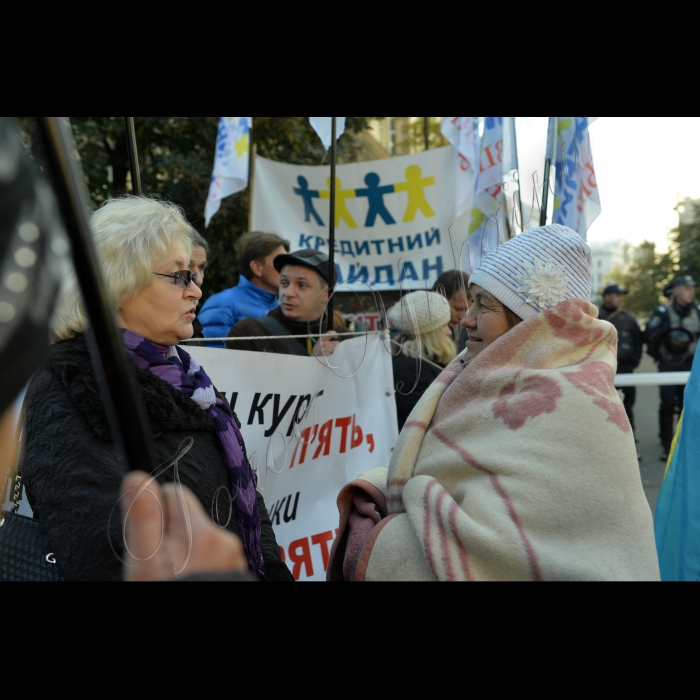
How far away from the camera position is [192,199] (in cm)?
804

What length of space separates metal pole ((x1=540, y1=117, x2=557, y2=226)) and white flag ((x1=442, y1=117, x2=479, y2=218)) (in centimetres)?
268

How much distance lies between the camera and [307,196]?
5.47 meters

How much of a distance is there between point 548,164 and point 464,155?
3032mm

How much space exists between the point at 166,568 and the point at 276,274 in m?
3.17

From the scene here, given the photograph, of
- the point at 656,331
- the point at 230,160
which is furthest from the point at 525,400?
the point at 656,331

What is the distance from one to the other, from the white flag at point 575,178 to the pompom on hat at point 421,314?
74cm

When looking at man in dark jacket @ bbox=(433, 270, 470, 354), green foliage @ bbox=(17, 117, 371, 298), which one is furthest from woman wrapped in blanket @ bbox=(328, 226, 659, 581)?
green foliage @ bbox=(17, 117, 371, 298)

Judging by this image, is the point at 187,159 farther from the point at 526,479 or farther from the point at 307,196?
the point at 526,479

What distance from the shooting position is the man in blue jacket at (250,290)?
387cm

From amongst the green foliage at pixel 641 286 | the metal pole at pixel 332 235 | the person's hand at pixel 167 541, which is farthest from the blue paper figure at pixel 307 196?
the green foliage at pixel 641 286

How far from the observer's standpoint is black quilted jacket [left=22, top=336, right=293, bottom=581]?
1.30 metres

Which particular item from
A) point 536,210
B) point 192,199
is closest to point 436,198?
point 536,210

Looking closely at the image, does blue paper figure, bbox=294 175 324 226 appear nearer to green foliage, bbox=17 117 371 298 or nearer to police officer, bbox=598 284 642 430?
green foliage, bbox=17 117 371 298

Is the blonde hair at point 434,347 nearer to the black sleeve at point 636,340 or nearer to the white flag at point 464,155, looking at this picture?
the white flag at point 464,155
